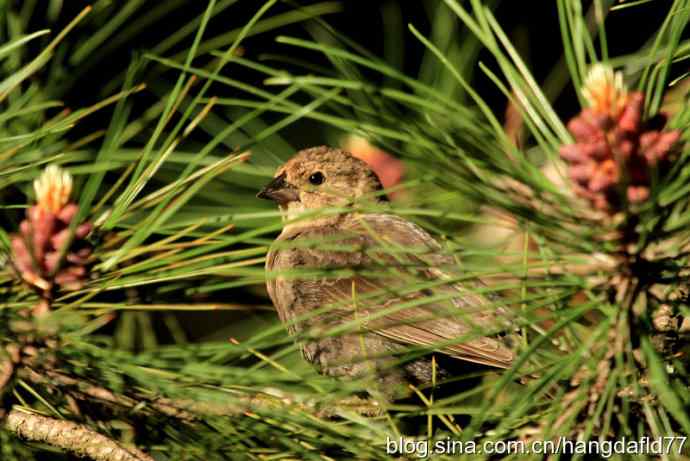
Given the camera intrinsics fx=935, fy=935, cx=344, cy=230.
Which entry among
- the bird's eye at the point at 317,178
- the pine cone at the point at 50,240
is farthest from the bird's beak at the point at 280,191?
the pine cone at the point at 50,240

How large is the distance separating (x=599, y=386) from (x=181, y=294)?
0.88 metres

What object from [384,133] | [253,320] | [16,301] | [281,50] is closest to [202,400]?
[16,301]

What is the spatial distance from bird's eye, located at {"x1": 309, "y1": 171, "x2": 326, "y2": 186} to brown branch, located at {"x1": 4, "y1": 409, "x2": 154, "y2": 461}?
2.06 meters

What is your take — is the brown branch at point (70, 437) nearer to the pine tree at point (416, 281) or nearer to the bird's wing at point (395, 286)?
the pine tree at point (416, 281)

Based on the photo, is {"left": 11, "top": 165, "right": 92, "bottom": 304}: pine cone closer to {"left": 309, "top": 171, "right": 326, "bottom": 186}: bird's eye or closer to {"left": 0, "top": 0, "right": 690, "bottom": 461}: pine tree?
{"left": 0, "top": 0, "right": 690, "bottom": 461}: pine tree

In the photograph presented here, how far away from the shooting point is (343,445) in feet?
6.40

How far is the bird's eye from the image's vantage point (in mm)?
4066

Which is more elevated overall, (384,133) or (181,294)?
(384,133)

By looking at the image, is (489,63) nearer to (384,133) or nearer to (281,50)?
(281,50)

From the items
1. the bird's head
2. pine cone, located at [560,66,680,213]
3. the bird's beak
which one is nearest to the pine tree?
pine cone, located at [560,66,680,213]

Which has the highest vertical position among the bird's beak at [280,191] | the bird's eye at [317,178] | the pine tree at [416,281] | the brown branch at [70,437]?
the bird's eye at [317,178]

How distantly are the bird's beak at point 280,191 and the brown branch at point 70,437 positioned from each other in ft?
5.94

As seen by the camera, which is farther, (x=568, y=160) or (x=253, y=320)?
(x=253, y=320)

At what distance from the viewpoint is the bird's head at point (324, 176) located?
13.1 ft
